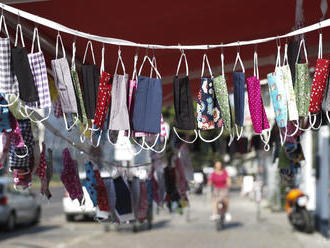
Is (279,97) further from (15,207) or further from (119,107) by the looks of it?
(15,207)

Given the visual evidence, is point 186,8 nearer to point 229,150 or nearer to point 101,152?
point 101,152

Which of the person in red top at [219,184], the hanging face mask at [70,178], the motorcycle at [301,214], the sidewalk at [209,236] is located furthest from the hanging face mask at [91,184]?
the person in red top at [219,184]

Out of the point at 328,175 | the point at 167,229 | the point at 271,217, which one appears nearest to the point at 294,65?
the point at 328,175

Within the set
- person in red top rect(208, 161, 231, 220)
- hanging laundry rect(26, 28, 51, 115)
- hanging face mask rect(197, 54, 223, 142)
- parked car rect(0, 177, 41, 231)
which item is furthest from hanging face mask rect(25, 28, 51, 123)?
parked car rect(0, 177, 41, 231)

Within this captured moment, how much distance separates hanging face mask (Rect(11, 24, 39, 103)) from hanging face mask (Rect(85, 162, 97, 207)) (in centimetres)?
226

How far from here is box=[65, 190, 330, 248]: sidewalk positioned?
425 inches

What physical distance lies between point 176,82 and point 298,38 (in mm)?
842

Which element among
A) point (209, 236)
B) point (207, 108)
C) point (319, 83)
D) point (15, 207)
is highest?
point (319, 83)

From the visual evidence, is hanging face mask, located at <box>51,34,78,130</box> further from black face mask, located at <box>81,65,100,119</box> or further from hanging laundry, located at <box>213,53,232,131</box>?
hanging laundry, located at <box>213,53,232,131</box>

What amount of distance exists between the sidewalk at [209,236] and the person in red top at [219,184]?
28.7 inches

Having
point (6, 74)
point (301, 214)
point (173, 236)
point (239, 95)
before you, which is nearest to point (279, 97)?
point (239, 95)

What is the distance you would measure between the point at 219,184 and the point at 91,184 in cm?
876

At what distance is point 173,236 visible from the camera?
40.4ft

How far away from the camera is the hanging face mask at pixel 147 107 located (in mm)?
3037
